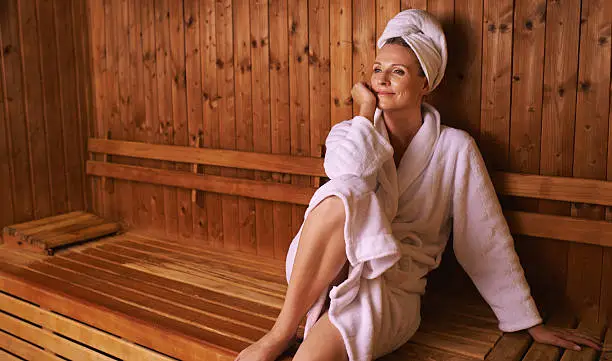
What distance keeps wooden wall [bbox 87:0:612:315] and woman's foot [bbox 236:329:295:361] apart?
922mm

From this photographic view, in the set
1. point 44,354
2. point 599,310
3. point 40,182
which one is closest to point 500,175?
point 599,310

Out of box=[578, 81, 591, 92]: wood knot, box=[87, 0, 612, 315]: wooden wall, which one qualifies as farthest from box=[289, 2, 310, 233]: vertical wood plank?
box=[578, 81, 591, 92]: wood knot

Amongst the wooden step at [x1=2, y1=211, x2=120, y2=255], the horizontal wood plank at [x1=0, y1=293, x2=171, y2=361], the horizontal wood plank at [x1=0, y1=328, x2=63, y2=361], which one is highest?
the wooden step at [x1=2, y1=211, x2=120, y2=255]

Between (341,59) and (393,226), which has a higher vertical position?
(341,59)

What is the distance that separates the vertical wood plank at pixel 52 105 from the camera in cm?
326

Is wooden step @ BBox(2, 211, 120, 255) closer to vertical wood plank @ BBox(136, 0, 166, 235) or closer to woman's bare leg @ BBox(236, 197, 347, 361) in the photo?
vertical wood plank @ BBox(136, 0, 166, 235)

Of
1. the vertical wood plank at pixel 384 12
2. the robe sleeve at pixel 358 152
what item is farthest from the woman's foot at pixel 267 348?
the vertical wood plank at pixel 384 12

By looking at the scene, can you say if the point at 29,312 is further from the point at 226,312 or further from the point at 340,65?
the point at 340,65

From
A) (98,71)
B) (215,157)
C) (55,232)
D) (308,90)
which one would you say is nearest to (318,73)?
(308,90)

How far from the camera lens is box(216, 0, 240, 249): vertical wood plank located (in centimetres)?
278

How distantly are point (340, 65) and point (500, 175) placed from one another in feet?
2.53

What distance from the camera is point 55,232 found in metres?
3.11

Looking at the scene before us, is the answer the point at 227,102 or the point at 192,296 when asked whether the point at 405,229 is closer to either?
the point at 192,296

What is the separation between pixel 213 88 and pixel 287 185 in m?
0.63
